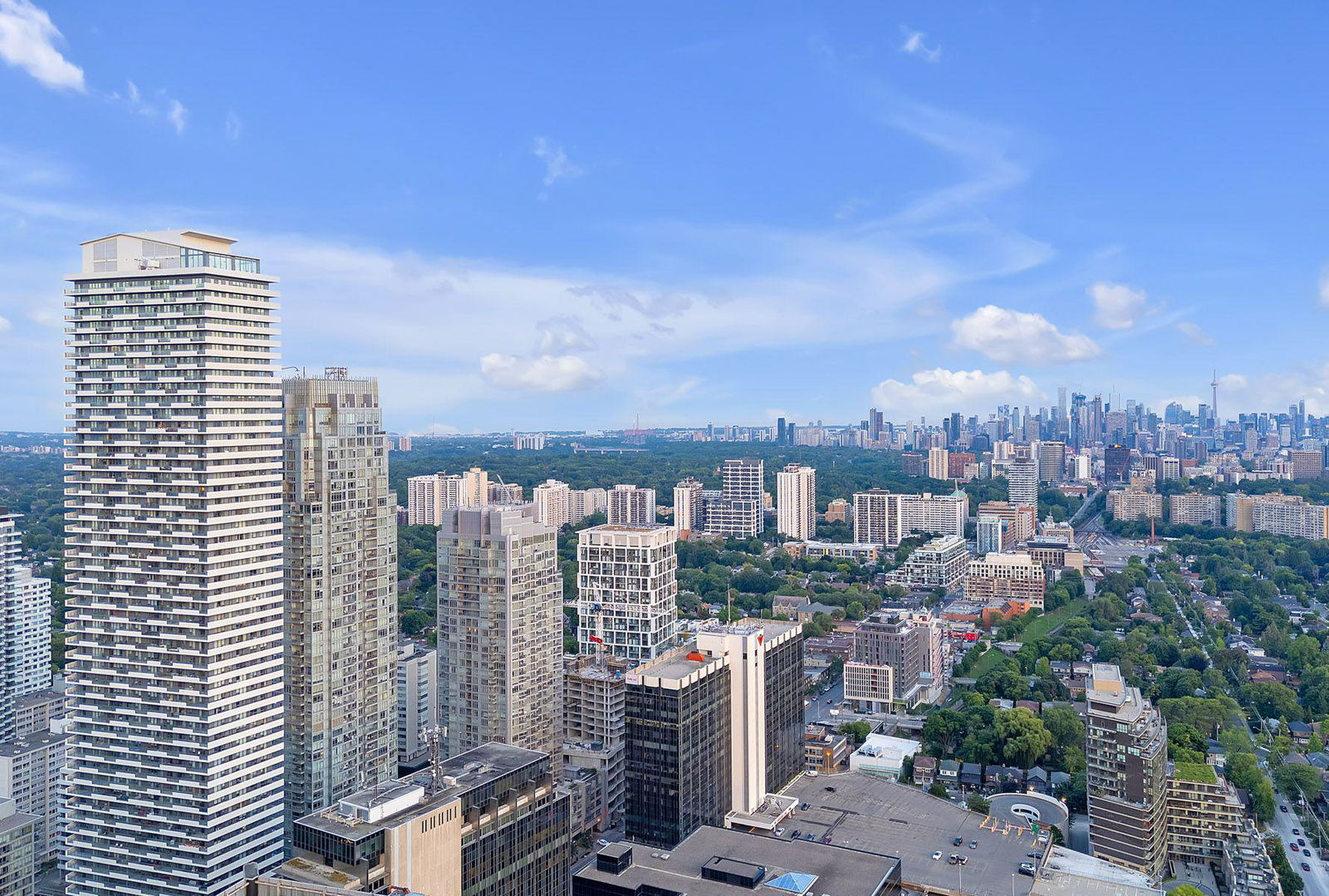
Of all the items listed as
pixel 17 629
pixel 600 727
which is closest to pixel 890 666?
pixel 600 727

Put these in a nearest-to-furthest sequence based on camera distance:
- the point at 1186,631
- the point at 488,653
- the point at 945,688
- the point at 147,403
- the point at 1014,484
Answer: the point at 147,403
the point at 488,653
the point at 945,688
the point at 1186,631
the point at 1014,484

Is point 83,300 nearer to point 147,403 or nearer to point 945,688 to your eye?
point 147,403

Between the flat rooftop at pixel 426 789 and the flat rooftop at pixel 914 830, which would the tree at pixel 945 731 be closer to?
the flat rooftop at pixel 914 830

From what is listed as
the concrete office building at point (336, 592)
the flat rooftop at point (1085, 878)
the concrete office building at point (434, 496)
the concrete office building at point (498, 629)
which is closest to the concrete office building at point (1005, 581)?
the flat rooftop at point (1085, 878)

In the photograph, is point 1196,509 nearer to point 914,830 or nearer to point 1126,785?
point 1126,785

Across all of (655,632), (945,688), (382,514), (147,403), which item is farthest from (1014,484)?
(147,403)

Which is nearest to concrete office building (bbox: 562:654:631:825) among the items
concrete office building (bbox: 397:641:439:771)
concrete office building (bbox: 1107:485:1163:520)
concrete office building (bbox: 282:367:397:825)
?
concrete office building (bbox: 397:641:439:771)
